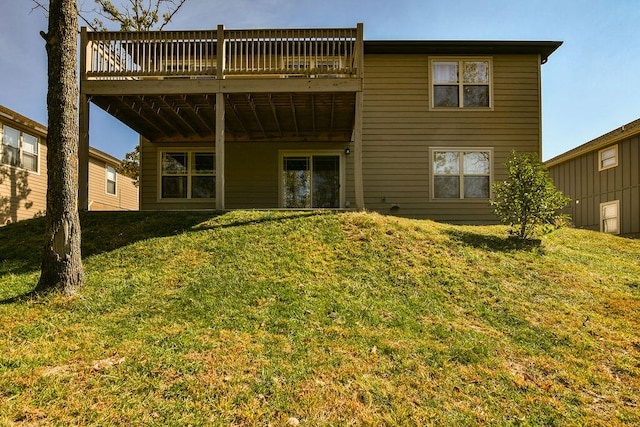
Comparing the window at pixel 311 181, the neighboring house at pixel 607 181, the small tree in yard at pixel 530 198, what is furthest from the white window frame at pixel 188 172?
the neighboring house at pixel 607 181

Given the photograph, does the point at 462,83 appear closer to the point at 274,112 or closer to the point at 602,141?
the point at 274,112

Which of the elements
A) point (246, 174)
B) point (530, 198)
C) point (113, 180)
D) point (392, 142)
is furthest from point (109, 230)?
point (113, 180)

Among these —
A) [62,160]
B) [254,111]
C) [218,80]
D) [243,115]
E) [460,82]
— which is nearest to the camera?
[62,160]

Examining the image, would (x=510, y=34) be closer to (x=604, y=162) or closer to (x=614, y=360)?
(x=604, y=162)

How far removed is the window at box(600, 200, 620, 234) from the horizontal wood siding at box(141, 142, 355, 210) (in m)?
10.2

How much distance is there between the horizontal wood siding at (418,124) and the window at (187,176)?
483cm

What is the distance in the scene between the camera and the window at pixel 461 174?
35.8ft

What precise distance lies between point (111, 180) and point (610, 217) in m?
22.2

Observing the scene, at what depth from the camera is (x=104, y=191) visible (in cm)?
1773

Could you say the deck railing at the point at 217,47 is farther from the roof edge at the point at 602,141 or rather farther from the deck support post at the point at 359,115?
the roof edge at the point at 602,141

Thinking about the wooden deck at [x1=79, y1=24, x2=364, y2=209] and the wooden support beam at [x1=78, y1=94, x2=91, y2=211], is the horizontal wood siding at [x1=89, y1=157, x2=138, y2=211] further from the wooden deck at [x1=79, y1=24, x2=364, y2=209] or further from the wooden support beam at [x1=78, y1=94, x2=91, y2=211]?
the wooden support beam at [x1=78, y1=94, x2=91, y2=211]

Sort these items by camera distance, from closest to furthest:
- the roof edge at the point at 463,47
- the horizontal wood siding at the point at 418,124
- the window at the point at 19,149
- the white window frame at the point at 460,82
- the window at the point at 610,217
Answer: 1. the roof edge at the point at 463,47
2. the horizontal wood siding at the point at 418,124
3. the white window frame at the point at 460,82
4. the window at the point at 19,149
5. the window at the point at 610,217

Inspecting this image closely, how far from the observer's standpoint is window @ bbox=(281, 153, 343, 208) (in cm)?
1122

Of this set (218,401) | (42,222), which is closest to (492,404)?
(218,401)
